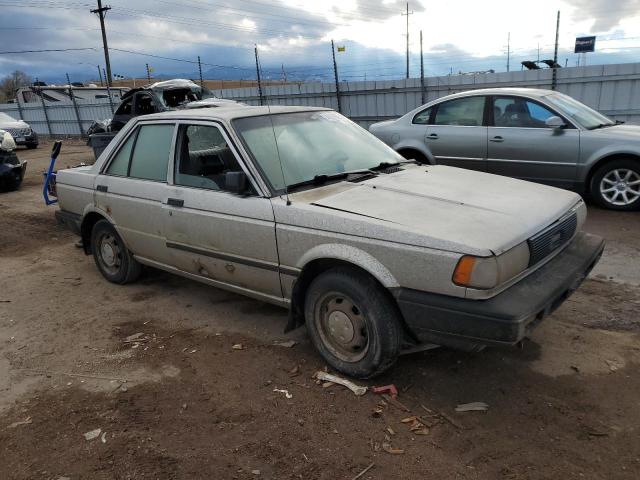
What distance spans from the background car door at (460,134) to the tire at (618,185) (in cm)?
152

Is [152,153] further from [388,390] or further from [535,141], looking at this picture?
[535,141]

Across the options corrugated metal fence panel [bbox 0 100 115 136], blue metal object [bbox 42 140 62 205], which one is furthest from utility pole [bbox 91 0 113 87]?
blue metal object [bbox 42 140 62 205]

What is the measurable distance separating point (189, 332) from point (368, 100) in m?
11.5

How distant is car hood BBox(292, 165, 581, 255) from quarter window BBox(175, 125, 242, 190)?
716mm

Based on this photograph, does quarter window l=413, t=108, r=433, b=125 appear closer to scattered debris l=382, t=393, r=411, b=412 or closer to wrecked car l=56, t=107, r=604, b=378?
wrecked car l=56, t=107, r=604, b=378

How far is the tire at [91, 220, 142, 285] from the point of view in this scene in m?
5.02

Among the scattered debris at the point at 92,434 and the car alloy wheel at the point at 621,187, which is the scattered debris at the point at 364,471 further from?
the car alloy wheel at the point at 621,187

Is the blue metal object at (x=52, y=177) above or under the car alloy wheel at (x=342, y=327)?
above

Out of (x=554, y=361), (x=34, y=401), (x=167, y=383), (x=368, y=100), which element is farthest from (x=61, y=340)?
(x=368, y=100)

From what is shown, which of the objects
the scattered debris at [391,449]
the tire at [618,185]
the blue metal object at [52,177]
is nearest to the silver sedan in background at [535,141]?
the tire at [618,185]

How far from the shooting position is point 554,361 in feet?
11.0

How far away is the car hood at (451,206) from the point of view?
108 inches

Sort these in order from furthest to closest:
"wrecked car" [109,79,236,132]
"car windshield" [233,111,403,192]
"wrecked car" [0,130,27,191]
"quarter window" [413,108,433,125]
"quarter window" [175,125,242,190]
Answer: "wrecked car" [109,79,236,132]
"wrecked car" [0,130,27,191]
"quarter window" [413,108,433,125]
"quarter window" [175,125,242,190]
"car windshield" [233,111,403,192]

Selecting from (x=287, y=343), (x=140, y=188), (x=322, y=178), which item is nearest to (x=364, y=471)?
(x=287, y=343)
